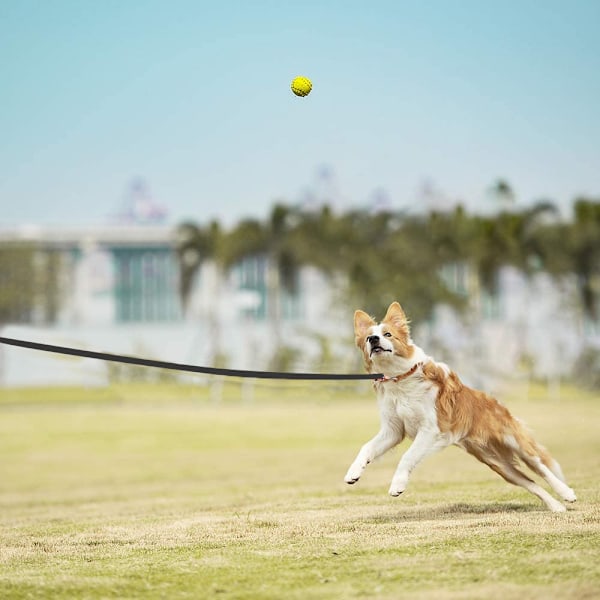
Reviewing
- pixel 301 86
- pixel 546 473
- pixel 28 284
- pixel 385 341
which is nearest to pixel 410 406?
pixel 385 341

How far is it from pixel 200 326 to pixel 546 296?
57.8ft

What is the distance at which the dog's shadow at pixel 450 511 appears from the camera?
777 cm

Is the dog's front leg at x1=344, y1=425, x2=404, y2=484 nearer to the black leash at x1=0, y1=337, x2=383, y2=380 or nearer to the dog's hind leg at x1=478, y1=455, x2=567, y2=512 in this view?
the black leash at x1=0, y1=337, x2=383, y2=380

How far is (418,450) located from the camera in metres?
7.48

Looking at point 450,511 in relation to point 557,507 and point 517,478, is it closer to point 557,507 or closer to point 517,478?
point 517,478

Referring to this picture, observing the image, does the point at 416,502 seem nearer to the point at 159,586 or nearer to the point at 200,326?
the point at 159,586

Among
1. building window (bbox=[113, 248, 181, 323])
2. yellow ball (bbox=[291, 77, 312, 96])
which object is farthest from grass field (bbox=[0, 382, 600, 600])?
building window (bbox=[113, 248, 181, 323])

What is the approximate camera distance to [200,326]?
60.1 meters

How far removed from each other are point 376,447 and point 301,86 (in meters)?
3.08

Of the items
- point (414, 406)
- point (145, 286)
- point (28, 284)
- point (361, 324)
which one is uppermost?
point (145, 286)

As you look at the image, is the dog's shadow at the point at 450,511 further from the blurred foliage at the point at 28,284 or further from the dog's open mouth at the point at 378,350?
the blurred foliage at the point at 28,284

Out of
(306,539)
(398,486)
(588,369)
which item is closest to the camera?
(306,539)

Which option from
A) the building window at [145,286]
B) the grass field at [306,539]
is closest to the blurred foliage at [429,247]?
the grass field at [306,539]

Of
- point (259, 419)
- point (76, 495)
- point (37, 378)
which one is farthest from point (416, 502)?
point (37, 378)
